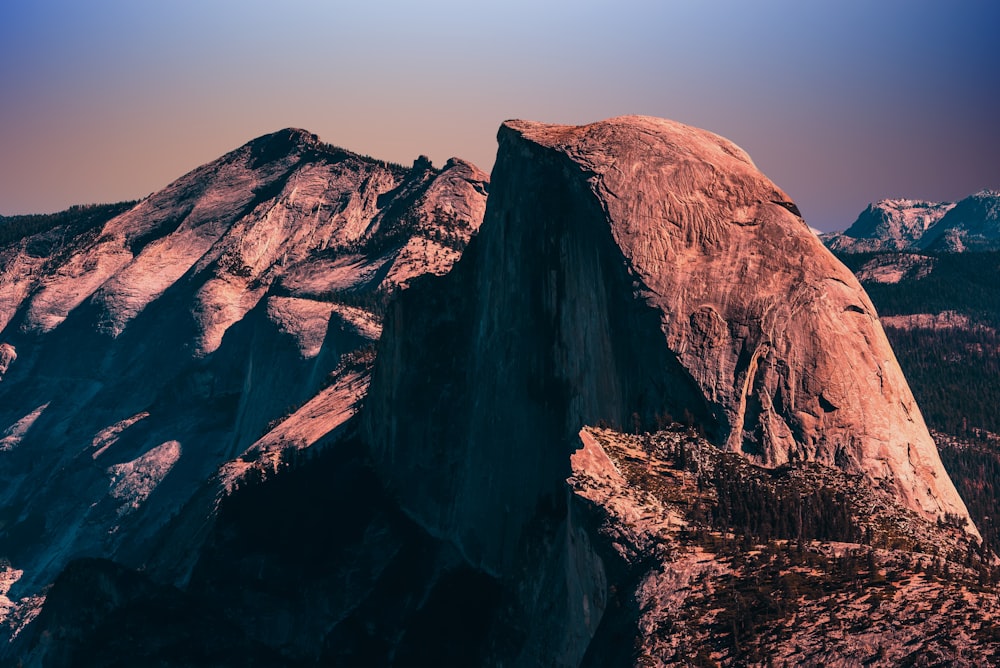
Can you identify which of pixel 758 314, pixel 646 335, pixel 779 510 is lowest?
pixel 779 510

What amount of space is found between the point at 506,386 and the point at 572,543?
38235 mm

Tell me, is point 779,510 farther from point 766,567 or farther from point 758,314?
point 758,314

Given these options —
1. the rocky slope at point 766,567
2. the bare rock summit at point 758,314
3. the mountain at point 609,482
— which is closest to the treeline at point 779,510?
the rocky slope at point 766,567

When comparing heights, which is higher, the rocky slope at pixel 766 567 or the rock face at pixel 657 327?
the rock face at pixel 657 327

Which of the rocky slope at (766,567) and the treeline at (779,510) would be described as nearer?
the rocky slope at (766,567)

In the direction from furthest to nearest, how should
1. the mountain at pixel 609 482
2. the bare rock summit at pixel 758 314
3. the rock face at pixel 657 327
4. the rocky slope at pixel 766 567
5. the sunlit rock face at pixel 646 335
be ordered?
the rock face at pixel 657 327
the sunlit rock face at pixel 646 335
the bare rock summit at pixel 758 314
the mountain at pixel 609 482
the rocky slope at pixel 766 567

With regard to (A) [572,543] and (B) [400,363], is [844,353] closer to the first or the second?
(A) [572,543]

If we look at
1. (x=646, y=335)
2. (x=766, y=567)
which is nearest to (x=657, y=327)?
(x=646, y=335)

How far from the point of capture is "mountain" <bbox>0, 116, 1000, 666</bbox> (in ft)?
334

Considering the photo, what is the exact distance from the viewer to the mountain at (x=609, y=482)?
102 m

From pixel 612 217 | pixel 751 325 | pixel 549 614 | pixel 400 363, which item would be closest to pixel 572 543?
pixel 549 614

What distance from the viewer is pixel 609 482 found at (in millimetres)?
122312

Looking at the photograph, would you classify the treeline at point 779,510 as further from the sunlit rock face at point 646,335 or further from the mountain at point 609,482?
the sunlit rock face at point 646,335

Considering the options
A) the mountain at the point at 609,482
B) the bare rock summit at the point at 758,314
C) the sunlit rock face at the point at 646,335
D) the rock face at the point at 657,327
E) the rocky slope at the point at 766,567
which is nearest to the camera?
the rocky slope at the point at 766,567
